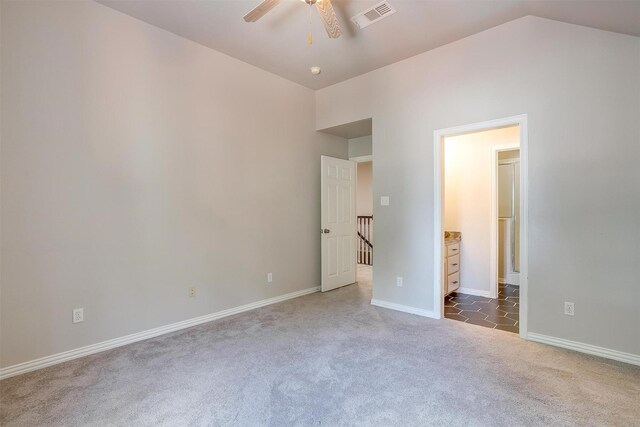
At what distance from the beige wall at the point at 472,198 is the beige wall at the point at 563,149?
1.20m

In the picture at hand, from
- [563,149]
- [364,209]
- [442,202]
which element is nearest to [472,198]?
[442,202]

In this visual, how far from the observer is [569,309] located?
263cm

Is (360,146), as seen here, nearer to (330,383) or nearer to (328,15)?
(328,15)

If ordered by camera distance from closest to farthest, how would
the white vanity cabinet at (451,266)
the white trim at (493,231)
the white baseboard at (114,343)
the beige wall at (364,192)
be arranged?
the white baseboard at (114,343) < the white vanity cabinet at (451,266) < the white trim at (493,231) < the beige wall at (364,192)

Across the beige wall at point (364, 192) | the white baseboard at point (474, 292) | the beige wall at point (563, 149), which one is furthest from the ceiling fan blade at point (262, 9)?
the beige wall at point (364, 192)

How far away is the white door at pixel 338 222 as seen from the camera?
4562 mm

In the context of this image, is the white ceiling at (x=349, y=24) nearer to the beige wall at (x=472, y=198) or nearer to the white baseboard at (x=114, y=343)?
the beige wall at (x=472, y=198)

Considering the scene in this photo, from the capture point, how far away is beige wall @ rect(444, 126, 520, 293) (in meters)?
4.28

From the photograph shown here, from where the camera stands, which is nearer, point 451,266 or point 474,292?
point 451,266

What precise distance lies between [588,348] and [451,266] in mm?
1784

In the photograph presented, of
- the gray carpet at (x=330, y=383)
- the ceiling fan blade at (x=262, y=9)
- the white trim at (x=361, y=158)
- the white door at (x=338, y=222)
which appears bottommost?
the gray carpet at (x=330, y=383)

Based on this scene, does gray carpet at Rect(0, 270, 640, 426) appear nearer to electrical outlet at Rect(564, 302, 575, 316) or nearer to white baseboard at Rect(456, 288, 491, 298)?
electrical outlet at Rect(564, 302, 575, 316)

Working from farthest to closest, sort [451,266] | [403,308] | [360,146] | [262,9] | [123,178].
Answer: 1. [360,146]
2. [451,266]
3. [403,308]
4. [123,178]
5. [262,9]

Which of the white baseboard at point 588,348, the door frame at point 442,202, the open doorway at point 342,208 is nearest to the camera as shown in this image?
the white baseboard at point 588,348
